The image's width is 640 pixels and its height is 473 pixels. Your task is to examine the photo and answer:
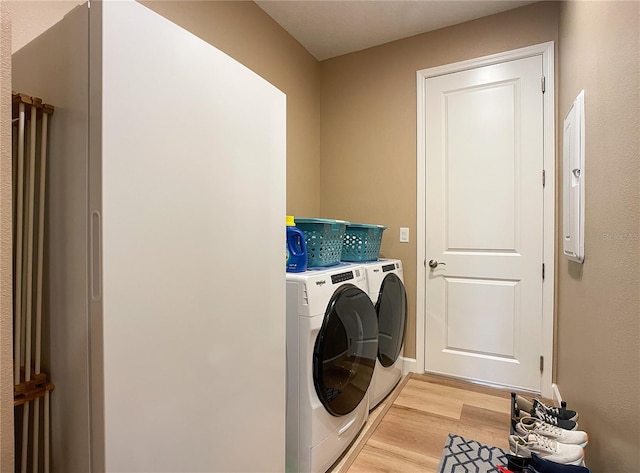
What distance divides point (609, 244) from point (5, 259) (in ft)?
5.83

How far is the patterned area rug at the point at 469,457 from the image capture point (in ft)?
5.13

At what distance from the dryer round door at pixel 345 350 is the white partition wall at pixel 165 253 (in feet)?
1.27

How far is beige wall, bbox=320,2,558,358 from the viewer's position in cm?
244

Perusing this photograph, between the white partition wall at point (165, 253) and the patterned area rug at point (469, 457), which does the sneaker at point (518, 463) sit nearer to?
the patterned area rug at point (469, 457)

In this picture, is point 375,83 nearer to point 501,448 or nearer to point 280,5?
point 280,5

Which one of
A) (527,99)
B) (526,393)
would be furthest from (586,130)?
(526,393)

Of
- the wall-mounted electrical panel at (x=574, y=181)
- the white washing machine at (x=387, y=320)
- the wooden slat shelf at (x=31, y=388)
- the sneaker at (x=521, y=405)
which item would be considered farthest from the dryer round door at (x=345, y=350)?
the wall-mounted electrical panel at (x=574, y=181)

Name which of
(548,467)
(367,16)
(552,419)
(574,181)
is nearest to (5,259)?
(548,467)

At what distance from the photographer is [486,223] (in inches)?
92.9

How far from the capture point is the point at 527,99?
7.30 ft

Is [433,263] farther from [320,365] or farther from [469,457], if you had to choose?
[320,365]

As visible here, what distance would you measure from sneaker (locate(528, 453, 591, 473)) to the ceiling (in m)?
2.50

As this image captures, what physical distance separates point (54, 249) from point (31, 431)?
1.57 ft

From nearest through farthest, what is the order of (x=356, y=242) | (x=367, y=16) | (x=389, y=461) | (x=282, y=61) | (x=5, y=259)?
(x=5, y=259) → (x=389, y=461) → (x=356, y=242) → (x=367, y=16) → (x=282, y=61)
